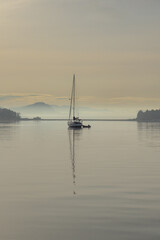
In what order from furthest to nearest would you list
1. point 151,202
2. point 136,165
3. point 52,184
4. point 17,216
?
point 136,165
point 52,184
point 151,202
point 17,216

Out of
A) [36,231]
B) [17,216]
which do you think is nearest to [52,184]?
[17,216]

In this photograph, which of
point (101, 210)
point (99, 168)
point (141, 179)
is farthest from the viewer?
point (99, 168)

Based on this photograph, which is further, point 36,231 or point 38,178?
point 38,178

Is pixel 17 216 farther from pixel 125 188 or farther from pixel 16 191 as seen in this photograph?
pixel 125 188

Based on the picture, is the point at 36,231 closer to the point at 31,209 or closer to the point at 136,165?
the point at 31,209

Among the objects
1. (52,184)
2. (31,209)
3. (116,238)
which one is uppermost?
(52,184)

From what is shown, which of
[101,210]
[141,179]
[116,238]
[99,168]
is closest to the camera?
[116,238]

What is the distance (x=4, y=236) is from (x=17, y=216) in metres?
2.75

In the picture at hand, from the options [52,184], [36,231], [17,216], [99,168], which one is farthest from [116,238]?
[99,168]

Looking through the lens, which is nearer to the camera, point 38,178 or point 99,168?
point 38,178

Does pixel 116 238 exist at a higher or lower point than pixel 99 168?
lower

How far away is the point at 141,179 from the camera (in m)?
26.8

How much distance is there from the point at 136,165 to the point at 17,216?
20442 millimetres

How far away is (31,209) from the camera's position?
56.8ft
